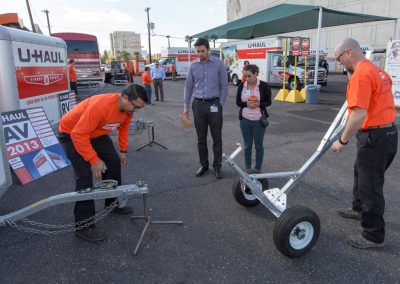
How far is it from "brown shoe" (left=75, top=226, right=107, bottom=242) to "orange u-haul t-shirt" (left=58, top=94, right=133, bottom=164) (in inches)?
33.4

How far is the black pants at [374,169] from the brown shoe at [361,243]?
1.6 inches

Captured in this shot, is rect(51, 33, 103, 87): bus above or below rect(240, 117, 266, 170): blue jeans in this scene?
above

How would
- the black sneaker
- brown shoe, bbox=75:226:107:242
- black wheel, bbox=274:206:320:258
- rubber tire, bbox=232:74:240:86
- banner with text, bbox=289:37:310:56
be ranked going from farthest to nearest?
rubber tire, bbox=232:74:240:86 → banner with text, bbox=289:37:310:56 → the black sneaker → brown shoe, bbox=75:226:107:242 → black wheel, bbox=274:206:320:258

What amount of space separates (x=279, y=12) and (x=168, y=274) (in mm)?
12911

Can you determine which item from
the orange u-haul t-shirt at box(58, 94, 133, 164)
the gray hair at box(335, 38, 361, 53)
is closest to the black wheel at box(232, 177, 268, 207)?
the orange u-haul t-shirt at box(58, 94, 133, 164)

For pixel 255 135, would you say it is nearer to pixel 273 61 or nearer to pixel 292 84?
pixel 292 84

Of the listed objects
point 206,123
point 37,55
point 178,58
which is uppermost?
point 178,58

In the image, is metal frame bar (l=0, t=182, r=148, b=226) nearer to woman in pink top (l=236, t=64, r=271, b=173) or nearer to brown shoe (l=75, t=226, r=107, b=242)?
brown shoe (l=75, t=226, r=107, b=242)

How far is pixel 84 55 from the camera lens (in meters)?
19.2

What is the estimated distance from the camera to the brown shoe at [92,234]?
3.21 meters

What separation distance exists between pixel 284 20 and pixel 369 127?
16.8m

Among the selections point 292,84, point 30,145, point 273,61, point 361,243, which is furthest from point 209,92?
point 273,61

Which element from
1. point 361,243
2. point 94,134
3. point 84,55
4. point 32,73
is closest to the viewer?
point 361,243

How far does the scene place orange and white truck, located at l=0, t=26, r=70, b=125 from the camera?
4934 mm
